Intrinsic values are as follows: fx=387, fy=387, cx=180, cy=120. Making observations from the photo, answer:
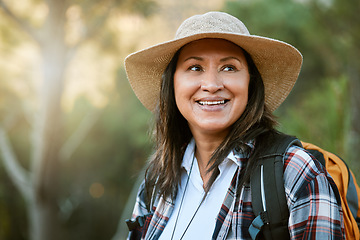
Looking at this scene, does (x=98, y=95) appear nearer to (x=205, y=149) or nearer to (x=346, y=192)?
(x=205, y=149)

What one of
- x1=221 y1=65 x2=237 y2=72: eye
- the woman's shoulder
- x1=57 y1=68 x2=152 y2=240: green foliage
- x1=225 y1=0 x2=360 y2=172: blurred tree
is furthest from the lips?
x1=57 y1=68 x2=152 y2=240: green foliage

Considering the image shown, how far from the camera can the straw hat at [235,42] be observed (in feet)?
4.52

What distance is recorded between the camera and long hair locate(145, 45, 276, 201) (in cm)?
140

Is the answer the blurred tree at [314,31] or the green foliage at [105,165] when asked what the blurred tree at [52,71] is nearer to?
the blurred tree at [314,31]

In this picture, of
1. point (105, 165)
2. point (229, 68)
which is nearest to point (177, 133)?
point (229, 68)

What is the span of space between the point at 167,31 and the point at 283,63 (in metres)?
7.35

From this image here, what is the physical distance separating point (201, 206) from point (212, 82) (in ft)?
1.48

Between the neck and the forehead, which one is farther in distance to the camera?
the neck

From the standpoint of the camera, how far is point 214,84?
137 cm

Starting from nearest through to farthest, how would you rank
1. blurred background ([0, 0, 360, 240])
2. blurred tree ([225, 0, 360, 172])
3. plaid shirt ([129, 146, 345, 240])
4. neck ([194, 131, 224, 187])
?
plaid shirt ([129, 146, 345, 240]), neck ([194, 131, 224, 187]), blurred background ([0, 0, 360, 240]), blurred tree ([225, 0, 360, 172])

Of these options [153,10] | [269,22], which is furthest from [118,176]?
[153,10]

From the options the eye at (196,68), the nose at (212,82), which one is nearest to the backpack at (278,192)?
the nose at (212,82)

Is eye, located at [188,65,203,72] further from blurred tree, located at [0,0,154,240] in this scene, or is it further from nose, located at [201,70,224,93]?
blurred tree, located at [0,0,154,240]

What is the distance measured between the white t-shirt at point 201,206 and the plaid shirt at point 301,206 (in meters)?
0.09
